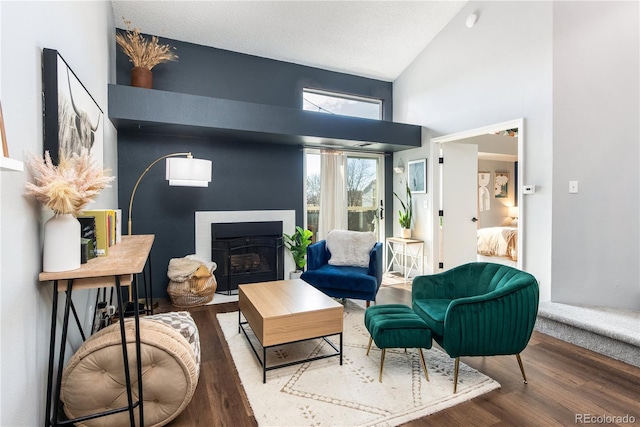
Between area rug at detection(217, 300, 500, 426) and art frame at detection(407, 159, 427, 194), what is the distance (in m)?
2.76

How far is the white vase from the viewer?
1.39 metres

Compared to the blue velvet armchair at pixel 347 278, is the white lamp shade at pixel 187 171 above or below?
above

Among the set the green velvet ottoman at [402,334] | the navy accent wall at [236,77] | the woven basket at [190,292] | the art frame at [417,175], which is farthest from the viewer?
the art frame at [417,175]

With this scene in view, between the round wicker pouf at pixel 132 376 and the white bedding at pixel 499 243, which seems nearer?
the round wicker pouf at pixel 132 376

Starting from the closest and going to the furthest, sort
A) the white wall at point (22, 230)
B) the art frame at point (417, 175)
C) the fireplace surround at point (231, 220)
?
the white wall at point (22, 230) < the fireplace surround at point (231, 220) < the art frame at point (417, 175)

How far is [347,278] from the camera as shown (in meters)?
3.48

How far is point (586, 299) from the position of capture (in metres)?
3.24

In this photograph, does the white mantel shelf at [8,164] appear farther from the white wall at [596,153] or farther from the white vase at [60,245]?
the white wall at [596,153]

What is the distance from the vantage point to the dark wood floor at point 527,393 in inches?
72.5

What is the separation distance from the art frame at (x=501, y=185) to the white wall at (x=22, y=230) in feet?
26.3

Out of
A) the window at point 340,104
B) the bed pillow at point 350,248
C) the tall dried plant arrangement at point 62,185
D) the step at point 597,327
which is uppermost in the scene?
the window at point 340,104

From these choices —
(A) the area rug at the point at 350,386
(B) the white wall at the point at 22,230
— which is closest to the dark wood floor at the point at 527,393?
(A) the area rug at the point at 350,386

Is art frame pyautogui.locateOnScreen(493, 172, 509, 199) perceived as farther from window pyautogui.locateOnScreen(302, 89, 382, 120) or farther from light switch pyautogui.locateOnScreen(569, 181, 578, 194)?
light switch pyautogui.locateOnScreen(569, 181, 578, 194)

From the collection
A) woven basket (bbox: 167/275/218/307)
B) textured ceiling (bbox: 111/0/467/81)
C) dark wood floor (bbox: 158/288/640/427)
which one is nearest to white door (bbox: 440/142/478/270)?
textured ceiling (bbox: 111/0/467/81)
